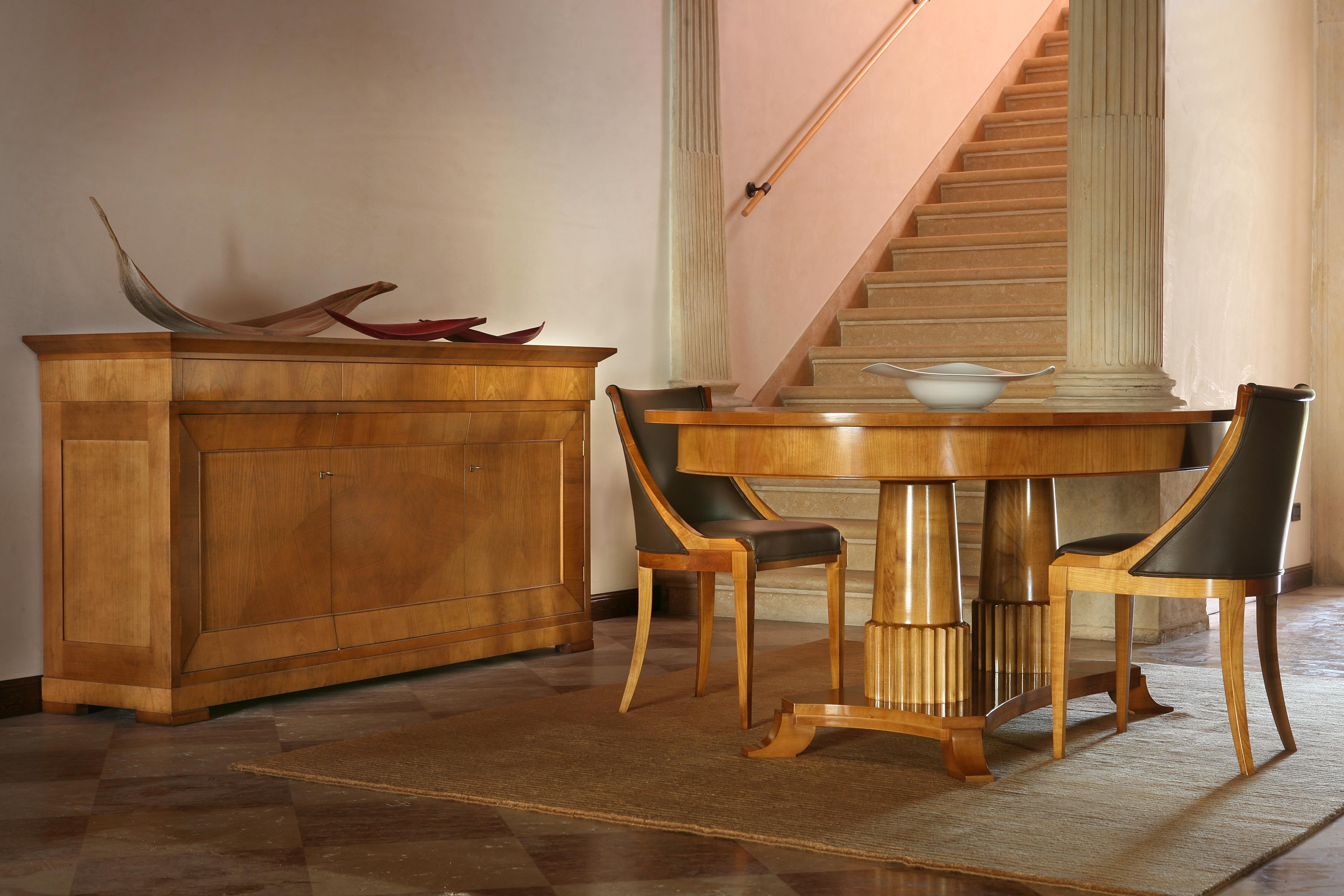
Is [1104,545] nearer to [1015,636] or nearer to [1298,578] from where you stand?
[1015,636]

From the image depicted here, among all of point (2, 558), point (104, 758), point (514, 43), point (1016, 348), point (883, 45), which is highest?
point (883, 45)

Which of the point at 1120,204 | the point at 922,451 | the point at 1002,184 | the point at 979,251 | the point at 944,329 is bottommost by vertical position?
the point at 922,451

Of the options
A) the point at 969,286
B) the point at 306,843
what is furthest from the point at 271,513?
the point at 969,286

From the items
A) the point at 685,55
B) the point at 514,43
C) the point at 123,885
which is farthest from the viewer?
the point at 685,55

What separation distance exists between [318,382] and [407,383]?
0.34 meters

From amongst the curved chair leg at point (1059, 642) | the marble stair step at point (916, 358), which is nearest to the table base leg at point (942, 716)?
the curved chair leg at point (1059, 642)

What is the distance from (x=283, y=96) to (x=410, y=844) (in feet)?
9.35

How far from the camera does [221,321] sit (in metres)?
4.48

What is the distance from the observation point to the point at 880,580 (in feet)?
11.3

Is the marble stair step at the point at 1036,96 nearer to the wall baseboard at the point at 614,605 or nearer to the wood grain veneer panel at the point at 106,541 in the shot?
the wall baseboard at the point at 614,605

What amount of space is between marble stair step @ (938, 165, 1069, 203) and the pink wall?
228 millimetres

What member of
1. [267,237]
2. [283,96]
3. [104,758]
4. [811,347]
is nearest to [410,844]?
[104,758]

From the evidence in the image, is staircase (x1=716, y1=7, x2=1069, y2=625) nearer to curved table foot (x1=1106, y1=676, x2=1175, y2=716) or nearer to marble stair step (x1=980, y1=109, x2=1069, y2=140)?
marble stair step (x1=980, y1=109, x2=1069, y2=140)

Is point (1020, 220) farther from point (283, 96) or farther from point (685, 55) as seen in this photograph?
point (283, 96)
